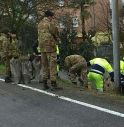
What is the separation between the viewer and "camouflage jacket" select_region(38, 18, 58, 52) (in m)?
12.7

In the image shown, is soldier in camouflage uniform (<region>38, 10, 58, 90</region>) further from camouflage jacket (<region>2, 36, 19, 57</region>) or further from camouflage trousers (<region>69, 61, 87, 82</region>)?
camouflage jacket (<region>2, 36, 19, 57</region>)

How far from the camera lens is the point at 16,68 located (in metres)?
15.2

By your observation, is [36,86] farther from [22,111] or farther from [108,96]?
[22,111]

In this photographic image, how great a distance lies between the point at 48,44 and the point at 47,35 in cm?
22

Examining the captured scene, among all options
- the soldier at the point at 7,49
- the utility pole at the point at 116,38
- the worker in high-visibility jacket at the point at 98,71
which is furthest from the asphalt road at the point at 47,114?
the soldier at the point at 7,49

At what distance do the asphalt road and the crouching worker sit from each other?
2.66 meters

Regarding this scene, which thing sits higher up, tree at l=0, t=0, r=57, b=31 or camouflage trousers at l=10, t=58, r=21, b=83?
tree at l=0, t=0, r=57, b=31

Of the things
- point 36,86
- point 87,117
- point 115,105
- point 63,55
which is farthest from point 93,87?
point 63,55

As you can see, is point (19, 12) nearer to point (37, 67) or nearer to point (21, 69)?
point (37, 67)

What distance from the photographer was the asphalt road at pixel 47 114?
8742mm

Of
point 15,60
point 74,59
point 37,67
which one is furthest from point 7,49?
point 74,59

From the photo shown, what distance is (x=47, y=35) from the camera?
12773mm

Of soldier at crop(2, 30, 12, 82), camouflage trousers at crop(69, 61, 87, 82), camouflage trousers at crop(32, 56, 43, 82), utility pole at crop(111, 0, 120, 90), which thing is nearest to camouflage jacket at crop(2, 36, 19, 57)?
soldier at crop(2, 30, 12, 82)

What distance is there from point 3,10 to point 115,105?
50.0 ft
